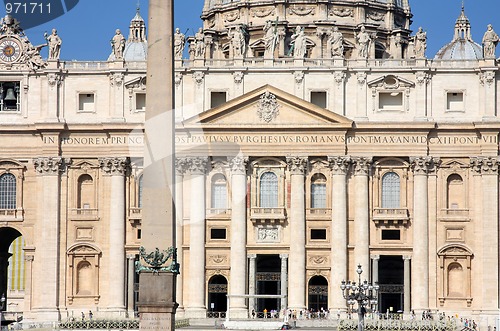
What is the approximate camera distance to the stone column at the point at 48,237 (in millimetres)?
95250

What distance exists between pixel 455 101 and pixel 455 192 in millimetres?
5615

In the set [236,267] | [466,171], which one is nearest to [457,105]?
[466,171]

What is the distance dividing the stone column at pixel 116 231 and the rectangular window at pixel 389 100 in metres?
16.2

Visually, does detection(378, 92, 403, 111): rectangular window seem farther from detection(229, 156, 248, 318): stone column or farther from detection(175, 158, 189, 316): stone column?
detection(175, 158, 189, 316): stone column

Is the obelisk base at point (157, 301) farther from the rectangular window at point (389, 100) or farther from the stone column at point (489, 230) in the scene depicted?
the rectangular window at point (389, 100)

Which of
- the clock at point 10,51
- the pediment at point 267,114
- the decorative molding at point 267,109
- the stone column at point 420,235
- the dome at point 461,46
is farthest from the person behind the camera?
the dome at point 461,46

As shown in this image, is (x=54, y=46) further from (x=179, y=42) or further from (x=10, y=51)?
(x=179, y=42)

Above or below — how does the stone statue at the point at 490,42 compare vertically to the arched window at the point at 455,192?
above

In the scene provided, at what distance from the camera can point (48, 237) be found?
95875 mm

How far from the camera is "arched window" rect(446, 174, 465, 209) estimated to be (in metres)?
94.9

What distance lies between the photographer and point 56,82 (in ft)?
318

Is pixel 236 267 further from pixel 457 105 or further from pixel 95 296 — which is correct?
pixel 457 105

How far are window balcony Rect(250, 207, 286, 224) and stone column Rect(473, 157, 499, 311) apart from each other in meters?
12.2

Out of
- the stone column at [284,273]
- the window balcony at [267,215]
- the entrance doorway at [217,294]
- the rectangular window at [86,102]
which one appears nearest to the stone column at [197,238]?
the entrance doorway at [217,294]
